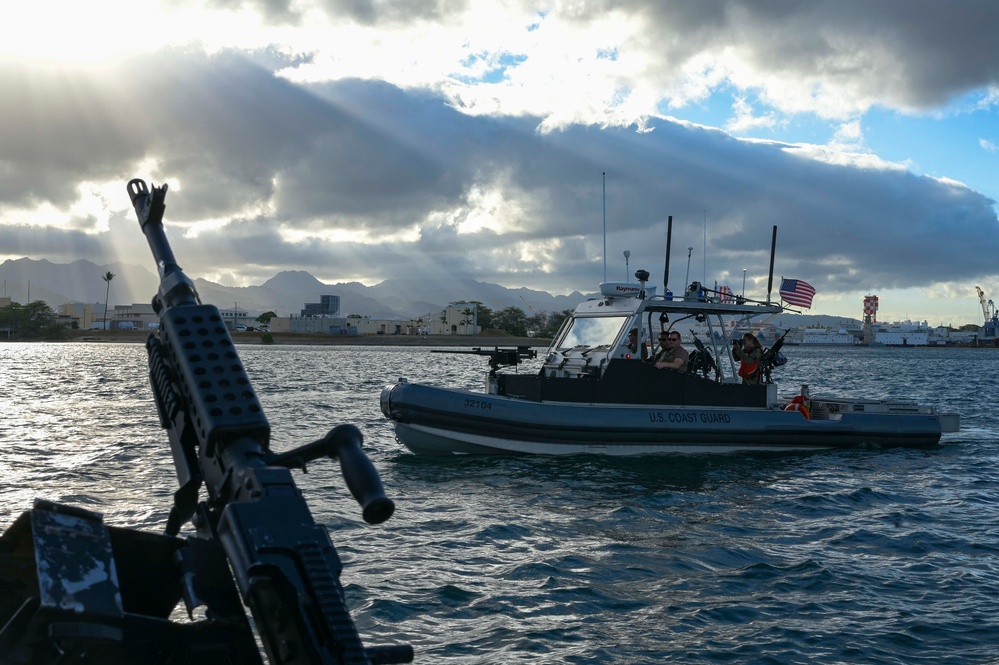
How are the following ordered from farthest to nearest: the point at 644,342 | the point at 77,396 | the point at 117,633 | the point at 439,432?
the point at 77,396
the point at 644,342
the point at 439,432
the point at 117,633

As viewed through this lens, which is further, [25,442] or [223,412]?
[25,442]

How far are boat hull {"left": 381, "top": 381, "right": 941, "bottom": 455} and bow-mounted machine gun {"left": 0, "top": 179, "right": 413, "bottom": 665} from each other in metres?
10.9

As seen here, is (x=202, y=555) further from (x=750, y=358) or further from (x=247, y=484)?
(x=750, y=358)

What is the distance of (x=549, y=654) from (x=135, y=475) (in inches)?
342

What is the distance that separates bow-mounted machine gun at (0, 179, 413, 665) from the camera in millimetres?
2023

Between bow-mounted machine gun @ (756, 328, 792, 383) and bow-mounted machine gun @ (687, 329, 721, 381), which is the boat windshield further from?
bow-mounted machine gun @ (756, 328, 792, 383)

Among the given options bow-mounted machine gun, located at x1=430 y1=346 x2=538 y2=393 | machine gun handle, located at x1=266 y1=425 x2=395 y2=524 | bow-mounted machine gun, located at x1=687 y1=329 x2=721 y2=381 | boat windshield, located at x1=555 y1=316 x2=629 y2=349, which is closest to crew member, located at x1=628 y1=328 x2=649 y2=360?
boat windshield, located at x1=555 y1=316 x2=629 y2=349

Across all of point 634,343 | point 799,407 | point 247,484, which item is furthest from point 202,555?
point 799,407

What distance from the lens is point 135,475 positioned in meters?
12.4

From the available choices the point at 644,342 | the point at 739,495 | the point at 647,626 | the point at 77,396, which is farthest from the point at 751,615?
the point at 77,396

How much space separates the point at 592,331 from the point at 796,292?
4.54 meters

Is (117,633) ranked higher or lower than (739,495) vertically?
higher

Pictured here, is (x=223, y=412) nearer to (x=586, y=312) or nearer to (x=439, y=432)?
(x=439, y=432)

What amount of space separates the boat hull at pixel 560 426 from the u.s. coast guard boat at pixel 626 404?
0.02 meters
